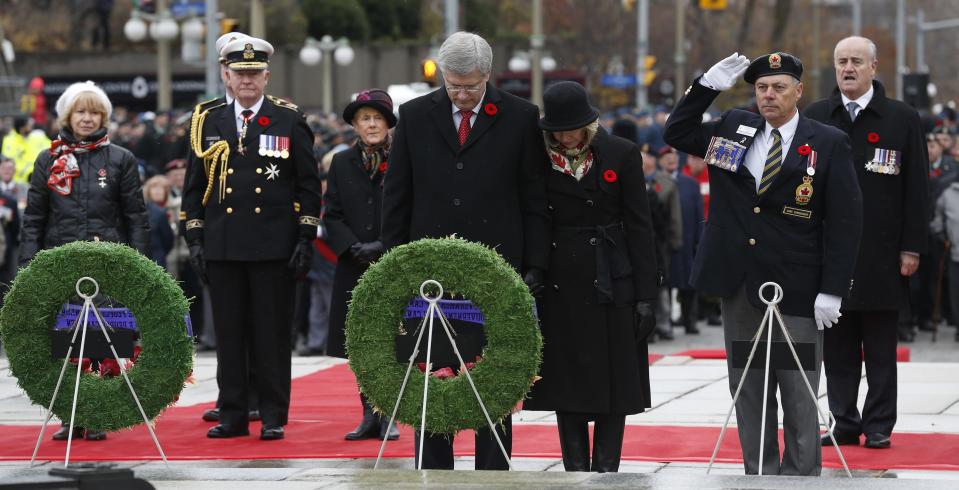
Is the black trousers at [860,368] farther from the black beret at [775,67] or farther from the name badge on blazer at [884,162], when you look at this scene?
the black beret at [775,67]

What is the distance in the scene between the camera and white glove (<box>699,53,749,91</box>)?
8.01 m

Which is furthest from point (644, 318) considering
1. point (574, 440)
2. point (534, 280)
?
point (574, 440)

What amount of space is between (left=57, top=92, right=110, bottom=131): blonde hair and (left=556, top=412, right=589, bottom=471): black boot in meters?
3.95

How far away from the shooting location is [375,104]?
10.2 m

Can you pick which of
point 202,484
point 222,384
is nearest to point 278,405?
point 222,384

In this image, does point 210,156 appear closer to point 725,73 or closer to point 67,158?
point 67,158

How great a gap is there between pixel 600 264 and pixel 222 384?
3091mm

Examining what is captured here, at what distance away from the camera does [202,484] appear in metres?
7.69

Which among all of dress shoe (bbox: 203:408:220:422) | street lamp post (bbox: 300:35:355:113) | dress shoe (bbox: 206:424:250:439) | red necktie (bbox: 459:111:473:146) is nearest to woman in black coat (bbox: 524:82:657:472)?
red necktie (bbox: 459:111:473:146)

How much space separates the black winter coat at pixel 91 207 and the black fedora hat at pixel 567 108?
3591 mm

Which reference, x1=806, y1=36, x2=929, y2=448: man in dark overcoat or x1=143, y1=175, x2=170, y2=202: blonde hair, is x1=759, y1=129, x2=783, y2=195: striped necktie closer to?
x1=806, y1=36, x2=929, y2=448: man in dark overcoat

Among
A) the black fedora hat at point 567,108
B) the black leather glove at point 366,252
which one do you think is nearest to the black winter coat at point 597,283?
the black fedora hat at point 567,108

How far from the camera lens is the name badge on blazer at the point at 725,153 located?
8.03 m

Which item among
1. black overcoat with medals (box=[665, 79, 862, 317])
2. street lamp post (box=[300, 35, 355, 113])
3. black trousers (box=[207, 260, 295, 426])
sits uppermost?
street lamp post (box=[300, 35, 355, 113])
